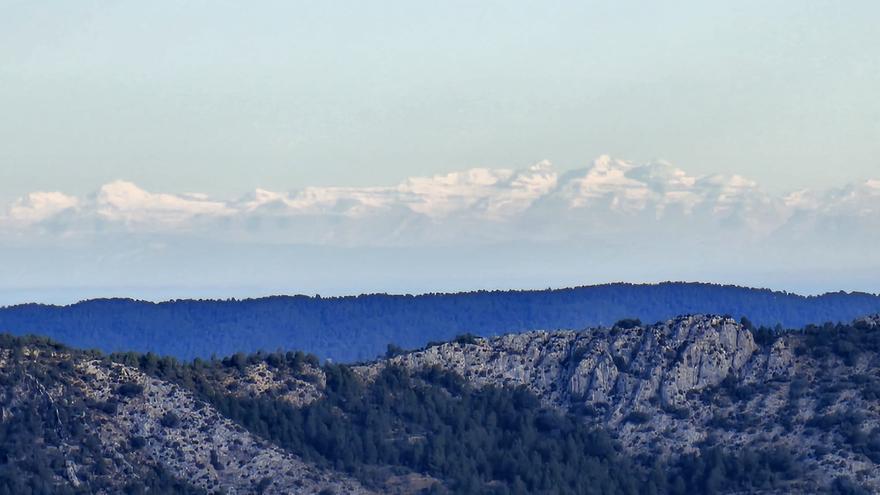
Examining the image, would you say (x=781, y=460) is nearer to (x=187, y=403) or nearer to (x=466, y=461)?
(x=466, y=461)

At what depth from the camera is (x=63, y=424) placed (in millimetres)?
186125

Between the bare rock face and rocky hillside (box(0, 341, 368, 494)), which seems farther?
the bare rock face

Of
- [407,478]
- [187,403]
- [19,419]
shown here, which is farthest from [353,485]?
[19,419]

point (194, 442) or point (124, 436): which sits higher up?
point (124, 436)

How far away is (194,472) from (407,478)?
2338 cm

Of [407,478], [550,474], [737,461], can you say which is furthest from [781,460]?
[407,478]

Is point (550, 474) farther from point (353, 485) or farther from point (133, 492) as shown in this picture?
point (133, 492)

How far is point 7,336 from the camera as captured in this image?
198000 mm

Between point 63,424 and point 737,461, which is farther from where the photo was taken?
point 737,461

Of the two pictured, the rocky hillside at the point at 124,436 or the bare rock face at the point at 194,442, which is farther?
the bare rock face at the point at 194,442

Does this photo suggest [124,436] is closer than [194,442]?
Yes

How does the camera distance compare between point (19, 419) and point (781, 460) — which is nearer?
point (19, 419)

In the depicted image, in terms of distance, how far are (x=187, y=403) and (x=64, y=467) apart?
19532 millimetres

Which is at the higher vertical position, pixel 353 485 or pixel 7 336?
pixel 7 336
